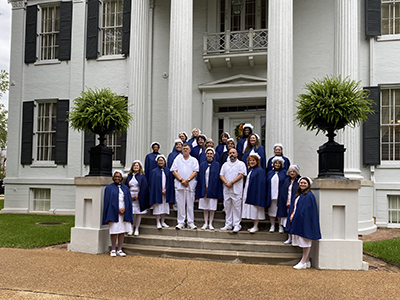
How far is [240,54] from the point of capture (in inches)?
539

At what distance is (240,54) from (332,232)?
813cm

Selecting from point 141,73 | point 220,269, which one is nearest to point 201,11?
point 141,73

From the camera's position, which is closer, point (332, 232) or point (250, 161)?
point (332, 232)

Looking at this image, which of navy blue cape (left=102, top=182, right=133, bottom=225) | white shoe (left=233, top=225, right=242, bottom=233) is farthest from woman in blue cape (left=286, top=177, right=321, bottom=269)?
navy blue cape (left=102, top=182, right=133, bottom=225)

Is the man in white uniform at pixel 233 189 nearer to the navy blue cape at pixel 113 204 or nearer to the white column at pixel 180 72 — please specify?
the navy blue cape at pixel 113 204

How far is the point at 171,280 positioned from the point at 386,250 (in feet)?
16.9

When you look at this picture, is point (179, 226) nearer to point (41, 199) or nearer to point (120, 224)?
point (120, 224)

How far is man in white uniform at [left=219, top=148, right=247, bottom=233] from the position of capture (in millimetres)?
8406

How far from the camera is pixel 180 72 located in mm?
11625

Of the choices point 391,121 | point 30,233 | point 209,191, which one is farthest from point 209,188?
point 391,121

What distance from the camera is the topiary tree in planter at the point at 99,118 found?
28.6 feet

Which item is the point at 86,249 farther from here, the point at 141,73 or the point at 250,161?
the point at 141,73

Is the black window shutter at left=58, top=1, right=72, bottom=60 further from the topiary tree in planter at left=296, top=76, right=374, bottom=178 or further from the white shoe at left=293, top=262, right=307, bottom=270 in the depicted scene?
the white shoe at left=293, top=262, right=307, bottom=270

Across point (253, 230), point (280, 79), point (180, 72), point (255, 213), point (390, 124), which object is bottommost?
point (253, 230)
